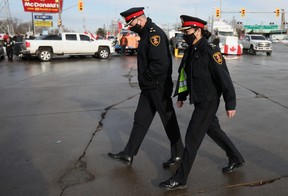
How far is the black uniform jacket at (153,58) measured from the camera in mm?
3688

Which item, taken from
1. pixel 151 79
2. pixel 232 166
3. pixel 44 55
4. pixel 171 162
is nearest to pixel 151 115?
pixel 151 79

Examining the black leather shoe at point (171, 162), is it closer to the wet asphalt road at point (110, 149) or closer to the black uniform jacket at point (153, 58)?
the wet asphalt road at point (110, 149)

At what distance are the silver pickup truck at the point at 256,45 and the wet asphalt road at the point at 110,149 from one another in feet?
66.5

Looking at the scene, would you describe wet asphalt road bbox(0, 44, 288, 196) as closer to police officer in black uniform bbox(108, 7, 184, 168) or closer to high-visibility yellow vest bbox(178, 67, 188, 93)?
police officer in black uniform bbox(108, 7, 184, 168)

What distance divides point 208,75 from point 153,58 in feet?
2.36

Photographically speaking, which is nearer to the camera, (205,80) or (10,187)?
(205,80)

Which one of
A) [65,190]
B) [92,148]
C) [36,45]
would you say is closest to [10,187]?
[65,190]

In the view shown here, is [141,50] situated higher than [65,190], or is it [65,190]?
[141,50]

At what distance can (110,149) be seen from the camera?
4.71m

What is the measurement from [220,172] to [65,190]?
181 centimetres

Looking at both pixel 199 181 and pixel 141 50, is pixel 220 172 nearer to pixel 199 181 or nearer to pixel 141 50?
pixel 199 181

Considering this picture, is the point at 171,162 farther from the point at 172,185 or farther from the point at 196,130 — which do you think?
the point at 196,130

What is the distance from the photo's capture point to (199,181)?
3.61 meters

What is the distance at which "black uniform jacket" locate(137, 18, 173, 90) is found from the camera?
3688mm
